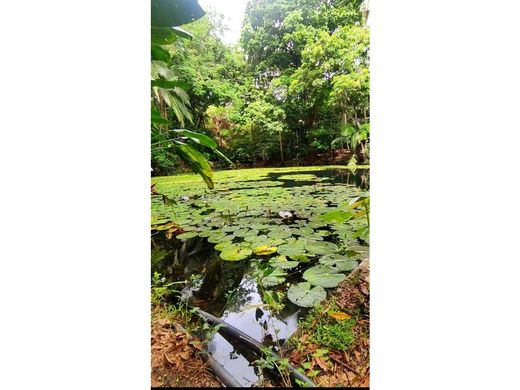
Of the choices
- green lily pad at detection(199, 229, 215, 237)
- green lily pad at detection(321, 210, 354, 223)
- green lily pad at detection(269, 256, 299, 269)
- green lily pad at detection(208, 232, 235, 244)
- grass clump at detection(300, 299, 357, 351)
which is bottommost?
grass clump at detection(300, 299, 357, 351)

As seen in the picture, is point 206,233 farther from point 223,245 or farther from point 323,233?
point 323,233

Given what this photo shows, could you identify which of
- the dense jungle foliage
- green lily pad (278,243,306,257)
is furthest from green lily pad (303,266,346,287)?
the dense jungle foliage

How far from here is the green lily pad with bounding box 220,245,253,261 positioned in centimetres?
116

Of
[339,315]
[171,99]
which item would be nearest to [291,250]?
[339,315]

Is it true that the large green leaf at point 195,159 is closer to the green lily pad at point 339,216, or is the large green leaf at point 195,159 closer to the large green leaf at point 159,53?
the large green leaf at point 159,53

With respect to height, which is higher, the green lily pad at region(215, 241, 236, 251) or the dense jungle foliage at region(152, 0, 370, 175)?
the dense jungle foliage at region(152, 0, 370, 175)

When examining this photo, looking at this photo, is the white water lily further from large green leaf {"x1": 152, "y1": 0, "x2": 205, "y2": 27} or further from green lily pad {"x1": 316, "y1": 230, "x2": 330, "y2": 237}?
large green leaf {"x1": 152, "y1": 0, "x2": 205, "y2": 27}

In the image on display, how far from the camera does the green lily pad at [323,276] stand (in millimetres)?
979

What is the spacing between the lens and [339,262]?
1091 mm

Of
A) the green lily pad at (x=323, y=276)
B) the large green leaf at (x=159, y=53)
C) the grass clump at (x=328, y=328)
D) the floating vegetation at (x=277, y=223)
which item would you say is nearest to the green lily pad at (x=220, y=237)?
the floating vegetation at (x=277, y=223)

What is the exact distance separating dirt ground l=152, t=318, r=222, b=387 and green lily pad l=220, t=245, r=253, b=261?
1.26ft
